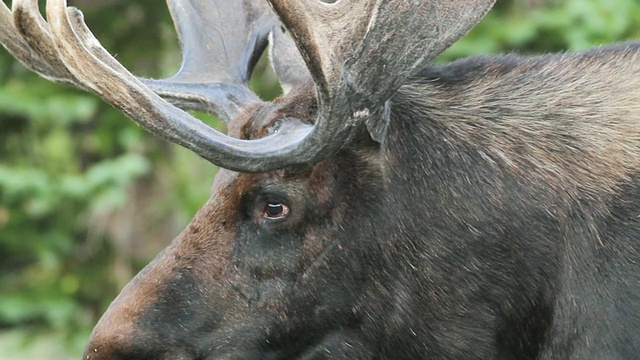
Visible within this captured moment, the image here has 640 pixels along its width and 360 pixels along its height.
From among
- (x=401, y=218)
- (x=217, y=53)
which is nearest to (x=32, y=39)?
(x=217, y=53)

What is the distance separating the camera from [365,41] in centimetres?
356

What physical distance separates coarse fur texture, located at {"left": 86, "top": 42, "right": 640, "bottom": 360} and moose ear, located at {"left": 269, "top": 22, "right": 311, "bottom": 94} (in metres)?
0.57

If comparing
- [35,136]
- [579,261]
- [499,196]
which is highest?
[35,136]

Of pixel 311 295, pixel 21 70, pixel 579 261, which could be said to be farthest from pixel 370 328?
pixel 21 70

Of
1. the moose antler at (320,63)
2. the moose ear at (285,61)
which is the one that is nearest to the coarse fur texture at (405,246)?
the moose antler at (320,63)

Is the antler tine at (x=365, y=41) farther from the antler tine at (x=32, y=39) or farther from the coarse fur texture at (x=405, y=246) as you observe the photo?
the antler tine at (x=32, y=39)

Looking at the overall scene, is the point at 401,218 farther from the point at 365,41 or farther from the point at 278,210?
the point at 365,41

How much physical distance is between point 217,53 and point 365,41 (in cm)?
Answer: 114

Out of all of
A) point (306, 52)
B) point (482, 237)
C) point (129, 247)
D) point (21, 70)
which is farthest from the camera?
point (129, 247)

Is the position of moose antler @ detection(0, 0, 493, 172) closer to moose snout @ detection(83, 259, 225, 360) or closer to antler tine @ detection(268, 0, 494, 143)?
antler tine @ detection(268, 0, 494, 143)

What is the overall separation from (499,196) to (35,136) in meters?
5.81

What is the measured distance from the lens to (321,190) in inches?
151

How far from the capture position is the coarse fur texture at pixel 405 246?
12.3ft

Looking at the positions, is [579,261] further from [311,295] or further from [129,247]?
[129,247]
